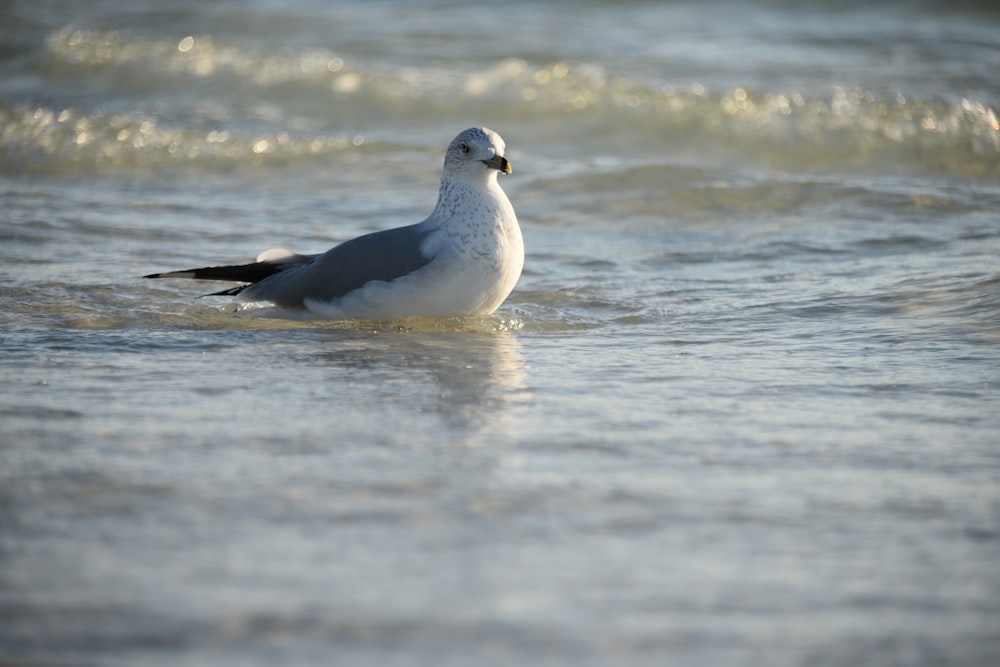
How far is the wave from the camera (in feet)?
28.7

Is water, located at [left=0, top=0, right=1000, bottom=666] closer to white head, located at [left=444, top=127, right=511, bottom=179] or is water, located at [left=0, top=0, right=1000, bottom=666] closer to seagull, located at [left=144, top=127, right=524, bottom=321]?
seagull, located at [left=144, top=127, right=524, bottom=321]

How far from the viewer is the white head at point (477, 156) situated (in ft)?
16.1

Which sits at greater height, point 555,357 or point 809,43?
point 809,43

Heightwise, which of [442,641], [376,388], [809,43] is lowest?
[442,641]

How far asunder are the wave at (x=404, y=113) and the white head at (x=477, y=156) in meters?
3.95

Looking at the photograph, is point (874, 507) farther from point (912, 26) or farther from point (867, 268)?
point (912, 26)

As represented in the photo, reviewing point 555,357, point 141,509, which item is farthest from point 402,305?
point 141,509

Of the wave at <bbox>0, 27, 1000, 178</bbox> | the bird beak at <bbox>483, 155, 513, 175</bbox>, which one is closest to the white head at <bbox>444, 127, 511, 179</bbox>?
the bird beak at <bbox>483, 155, 513, 175</bbox>

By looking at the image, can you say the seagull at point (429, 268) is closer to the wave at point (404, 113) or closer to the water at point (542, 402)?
the water at point (542, 402)

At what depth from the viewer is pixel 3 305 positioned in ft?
16.2

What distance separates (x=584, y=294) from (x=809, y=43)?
7.86m

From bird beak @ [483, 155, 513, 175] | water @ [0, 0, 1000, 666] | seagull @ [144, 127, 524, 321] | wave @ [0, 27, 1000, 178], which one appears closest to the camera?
water @ [0, 0, 1000, 666]

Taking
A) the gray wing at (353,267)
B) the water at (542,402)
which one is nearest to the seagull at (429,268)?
the gray wing at (353,267)

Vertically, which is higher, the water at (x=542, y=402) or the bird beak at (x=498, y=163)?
the bird beak at (x=498, y=163)
